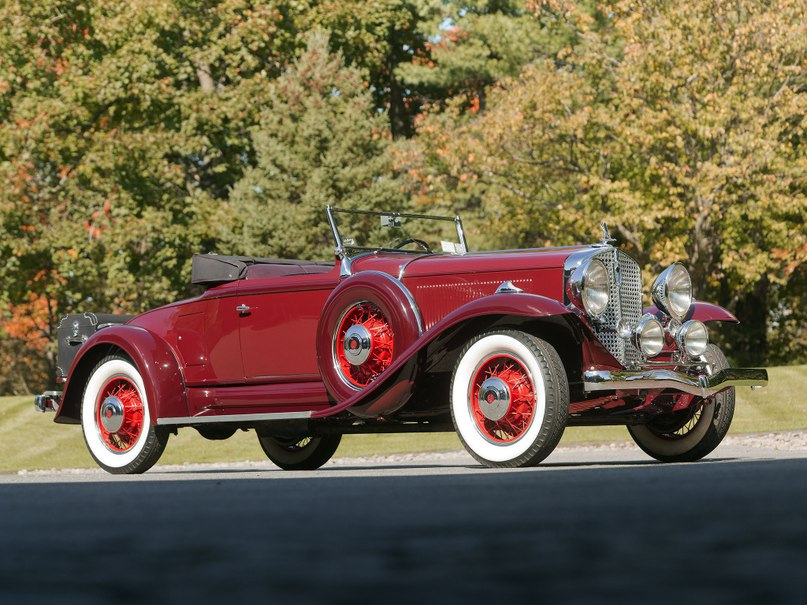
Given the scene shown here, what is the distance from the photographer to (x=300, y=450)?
35.5 feet

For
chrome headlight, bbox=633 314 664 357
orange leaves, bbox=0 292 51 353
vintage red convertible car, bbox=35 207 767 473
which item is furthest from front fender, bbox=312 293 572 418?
orange leaves, bbox=0 292 51 353

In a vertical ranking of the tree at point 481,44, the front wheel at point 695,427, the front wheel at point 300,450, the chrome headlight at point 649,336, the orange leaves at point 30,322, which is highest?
the tree at point 481,44

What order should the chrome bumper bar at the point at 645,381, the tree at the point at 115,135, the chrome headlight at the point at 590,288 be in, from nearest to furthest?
the chrome bumper bar at the point at 645,381 < the chrome headlight at the point at 590,288 < the tree at the point at 115,135

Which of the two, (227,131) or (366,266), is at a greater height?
(227,131)

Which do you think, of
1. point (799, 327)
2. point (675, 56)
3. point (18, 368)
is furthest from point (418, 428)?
point (18, 368)

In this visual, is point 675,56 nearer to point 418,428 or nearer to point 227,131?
point 227,131

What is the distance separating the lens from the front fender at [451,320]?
24.6 feet

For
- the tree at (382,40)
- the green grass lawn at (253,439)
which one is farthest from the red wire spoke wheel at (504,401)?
the tree at (382,40)

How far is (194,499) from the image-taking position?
4957mm

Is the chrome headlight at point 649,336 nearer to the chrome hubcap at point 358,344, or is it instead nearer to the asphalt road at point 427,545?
the chrome hubcap at point 358,344

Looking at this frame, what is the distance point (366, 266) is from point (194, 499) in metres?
4.35

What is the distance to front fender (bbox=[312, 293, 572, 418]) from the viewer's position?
750cm

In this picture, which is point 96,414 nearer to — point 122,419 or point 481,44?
point 122,419

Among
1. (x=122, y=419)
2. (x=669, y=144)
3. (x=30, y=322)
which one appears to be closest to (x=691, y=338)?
(x=122, y=419)
